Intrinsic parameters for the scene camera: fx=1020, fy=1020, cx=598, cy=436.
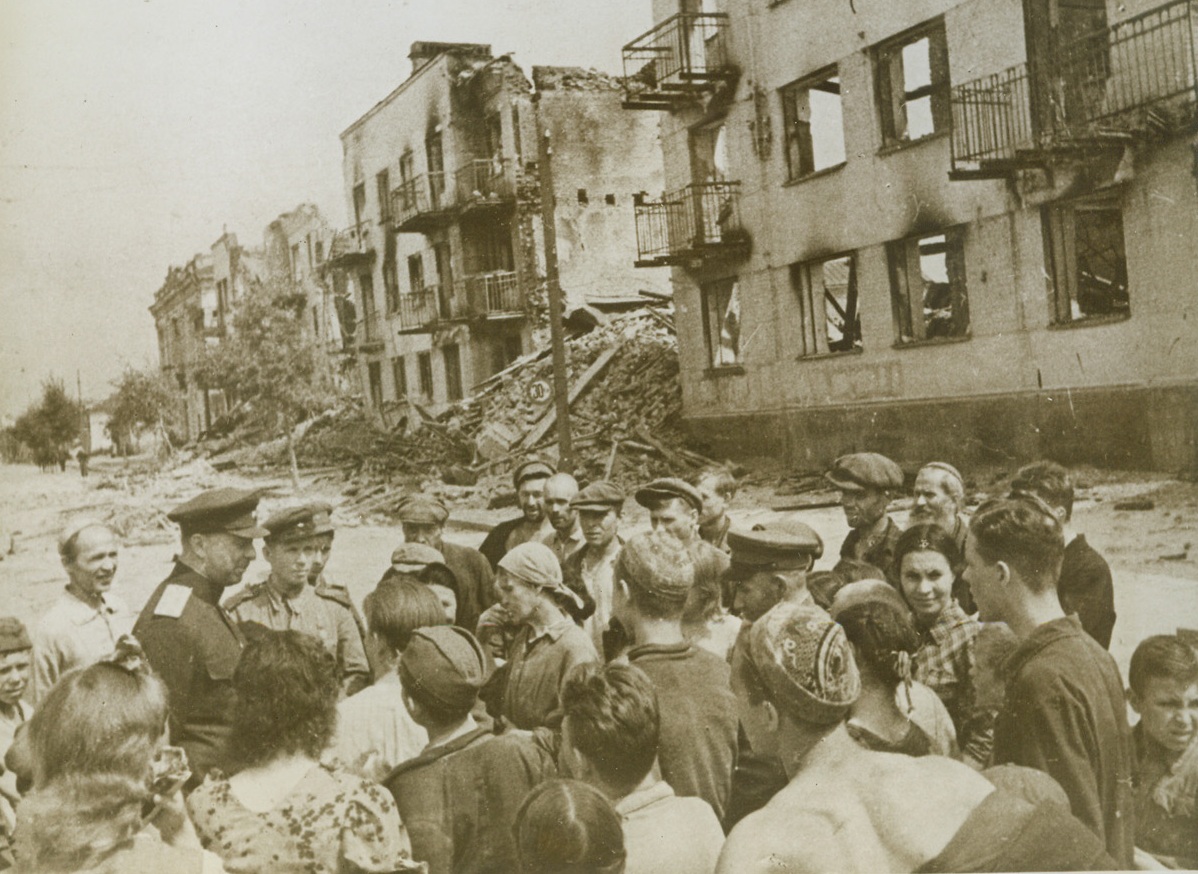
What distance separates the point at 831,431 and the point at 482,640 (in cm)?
142

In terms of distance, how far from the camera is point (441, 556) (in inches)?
130

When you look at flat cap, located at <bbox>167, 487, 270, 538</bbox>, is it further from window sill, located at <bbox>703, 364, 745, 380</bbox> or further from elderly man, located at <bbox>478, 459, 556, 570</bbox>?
window sill, located at <bbox>703, 364, 745, 380</bbox>

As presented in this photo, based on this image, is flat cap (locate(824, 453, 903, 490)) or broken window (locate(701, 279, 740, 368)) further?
broken window (locate(701, 279, 740, 368))

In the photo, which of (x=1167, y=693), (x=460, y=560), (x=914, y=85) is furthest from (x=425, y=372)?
(x=1167, y=693)

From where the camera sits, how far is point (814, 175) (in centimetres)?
365

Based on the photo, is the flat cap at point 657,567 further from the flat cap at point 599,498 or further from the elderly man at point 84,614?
the elderly man at point 84,614

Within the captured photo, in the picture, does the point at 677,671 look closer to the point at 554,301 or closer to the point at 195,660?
the point at 195,660

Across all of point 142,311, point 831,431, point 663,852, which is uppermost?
point 142,311

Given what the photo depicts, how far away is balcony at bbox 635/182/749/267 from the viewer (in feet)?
12.2

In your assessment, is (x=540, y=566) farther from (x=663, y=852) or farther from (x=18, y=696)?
(x=18, y=696)

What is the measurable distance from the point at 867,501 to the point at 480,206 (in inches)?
68.3

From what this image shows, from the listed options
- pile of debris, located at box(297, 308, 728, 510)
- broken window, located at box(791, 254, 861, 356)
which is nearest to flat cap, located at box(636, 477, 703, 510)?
pile of debris, located at box(297, 308, 728, 510)

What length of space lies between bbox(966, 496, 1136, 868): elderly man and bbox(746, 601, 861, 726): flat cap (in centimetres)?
52

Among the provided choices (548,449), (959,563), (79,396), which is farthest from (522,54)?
(959,563)
